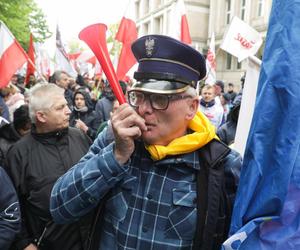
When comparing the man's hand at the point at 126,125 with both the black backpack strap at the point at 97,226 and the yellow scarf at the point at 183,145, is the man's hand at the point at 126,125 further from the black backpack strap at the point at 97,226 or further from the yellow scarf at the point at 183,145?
the black backpack strap at the point at 97,226

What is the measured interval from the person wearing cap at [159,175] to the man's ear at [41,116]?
4.35ft

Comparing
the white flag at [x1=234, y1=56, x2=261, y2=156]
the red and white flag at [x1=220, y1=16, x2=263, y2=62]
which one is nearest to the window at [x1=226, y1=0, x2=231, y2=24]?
the red and white flag at [x1=220, y1=16, x2=263, y2=62]

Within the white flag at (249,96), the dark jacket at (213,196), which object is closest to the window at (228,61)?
the white flag at (249,96)

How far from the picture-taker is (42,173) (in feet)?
8.41

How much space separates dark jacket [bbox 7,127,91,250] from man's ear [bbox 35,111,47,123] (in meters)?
0.13

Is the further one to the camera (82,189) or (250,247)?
(82,189)

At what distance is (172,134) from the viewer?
1.53 metres

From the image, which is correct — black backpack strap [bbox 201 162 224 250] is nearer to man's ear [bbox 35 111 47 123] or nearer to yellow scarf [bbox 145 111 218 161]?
yellow scarf [bbox 145 111 218 161]

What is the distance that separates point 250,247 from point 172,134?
1.85ft

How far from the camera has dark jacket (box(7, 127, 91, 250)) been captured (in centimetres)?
249

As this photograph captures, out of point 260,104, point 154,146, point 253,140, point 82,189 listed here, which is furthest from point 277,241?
point 82,189

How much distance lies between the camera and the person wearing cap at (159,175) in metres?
1.42

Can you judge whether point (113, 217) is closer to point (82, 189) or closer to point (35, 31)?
point (82, 189)

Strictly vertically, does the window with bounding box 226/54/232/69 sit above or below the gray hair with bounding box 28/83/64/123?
below
